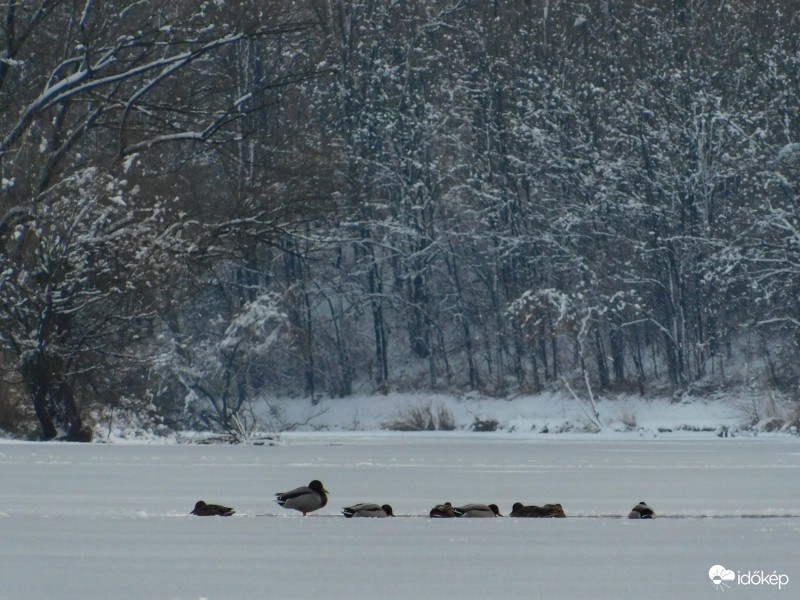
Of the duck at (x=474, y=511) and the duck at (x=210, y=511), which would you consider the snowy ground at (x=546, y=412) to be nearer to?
the duck at (x=474, y=511)

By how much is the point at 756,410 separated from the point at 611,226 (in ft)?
29.5

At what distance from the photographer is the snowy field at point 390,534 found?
203 inches

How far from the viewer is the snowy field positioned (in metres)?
5.16

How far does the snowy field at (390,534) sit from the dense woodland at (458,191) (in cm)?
920

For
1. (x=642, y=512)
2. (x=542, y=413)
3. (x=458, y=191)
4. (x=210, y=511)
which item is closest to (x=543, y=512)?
(x=642, y=512)

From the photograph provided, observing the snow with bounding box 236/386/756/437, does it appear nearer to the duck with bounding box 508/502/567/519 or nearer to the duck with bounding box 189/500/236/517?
the duck with bounding box 508/502/567/519

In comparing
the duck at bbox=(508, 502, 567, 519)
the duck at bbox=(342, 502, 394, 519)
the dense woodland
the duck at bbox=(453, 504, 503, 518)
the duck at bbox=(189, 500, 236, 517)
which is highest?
the dense woodland

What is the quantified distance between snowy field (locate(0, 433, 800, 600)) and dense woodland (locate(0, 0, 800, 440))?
9198mm

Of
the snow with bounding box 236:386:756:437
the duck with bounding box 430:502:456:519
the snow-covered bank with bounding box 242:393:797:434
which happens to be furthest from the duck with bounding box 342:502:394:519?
the snow with bounding box 236:386:756:437

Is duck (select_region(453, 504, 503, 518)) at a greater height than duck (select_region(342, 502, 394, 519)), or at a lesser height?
lesser

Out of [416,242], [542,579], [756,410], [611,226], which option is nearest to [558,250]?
[611,226]

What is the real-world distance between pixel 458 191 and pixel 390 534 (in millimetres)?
30860

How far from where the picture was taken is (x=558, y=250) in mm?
35688

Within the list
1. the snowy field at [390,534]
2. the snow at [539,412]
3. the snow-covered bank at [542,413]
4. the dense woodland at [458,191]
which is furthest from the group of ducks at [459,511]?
the snow at [539,412]
